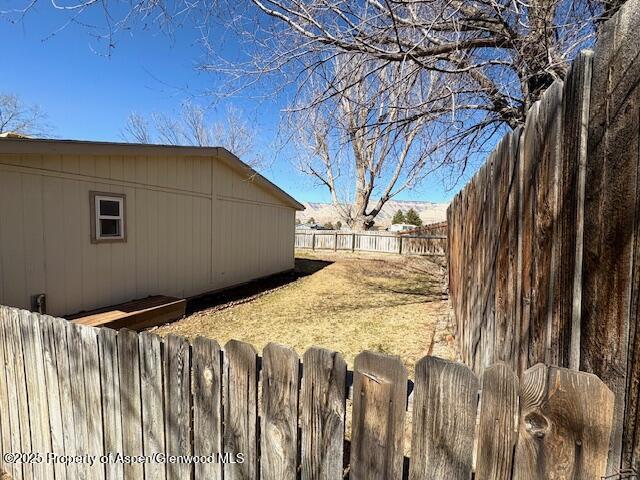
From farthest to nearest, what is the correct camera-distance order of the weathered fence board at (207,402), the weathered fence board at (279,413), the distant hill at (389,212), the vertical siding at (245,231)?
the distant hill at (389,212) < the vertical siding at (245,231) < the weathered fence board at (207,402) < the weathered fence board at (279,413)

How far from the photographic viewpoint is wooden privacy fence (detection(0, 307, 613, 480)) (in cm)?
81

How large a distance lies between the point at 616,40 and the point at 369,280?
915 cm

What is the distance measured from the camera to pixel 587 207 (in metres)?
0.83

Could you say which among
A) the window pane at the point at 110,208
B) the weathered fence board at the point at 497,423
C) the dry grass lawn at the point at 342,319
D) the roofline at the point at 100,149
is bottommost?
the dry grass lawn at the point at 342,319

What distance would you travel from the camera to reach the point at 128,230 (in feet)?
19.8

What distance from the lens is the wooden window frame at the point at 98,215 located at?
5.40 meters

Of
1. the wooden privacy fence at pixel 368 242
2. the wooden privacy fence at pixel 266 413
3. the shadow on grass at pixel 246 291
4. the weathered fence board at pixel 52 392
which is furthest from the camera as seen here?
the wooden privacy fence at pixel 368 242

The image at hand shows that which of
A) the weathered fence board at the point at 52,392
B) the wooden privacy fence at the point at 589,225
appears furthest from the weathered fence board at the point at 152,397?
the wooden privacy fence at the point at 589,225

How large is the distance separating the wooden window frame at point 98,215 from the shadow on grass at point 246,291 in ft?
6.31

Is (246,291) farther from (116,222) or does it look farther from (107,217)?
(107,217)

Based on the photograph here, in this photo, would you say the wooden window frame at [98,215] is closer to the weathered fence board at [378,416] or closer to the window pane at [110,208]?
the window pane at [110,208]

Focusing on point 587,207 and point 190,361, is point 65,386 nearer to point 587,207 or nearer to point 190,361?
point 190,361

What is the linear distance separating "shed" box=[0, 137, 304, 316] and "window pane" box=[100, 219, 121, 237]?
0.06 ft

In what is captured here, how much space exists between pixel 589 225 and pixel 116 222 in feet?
22.2
